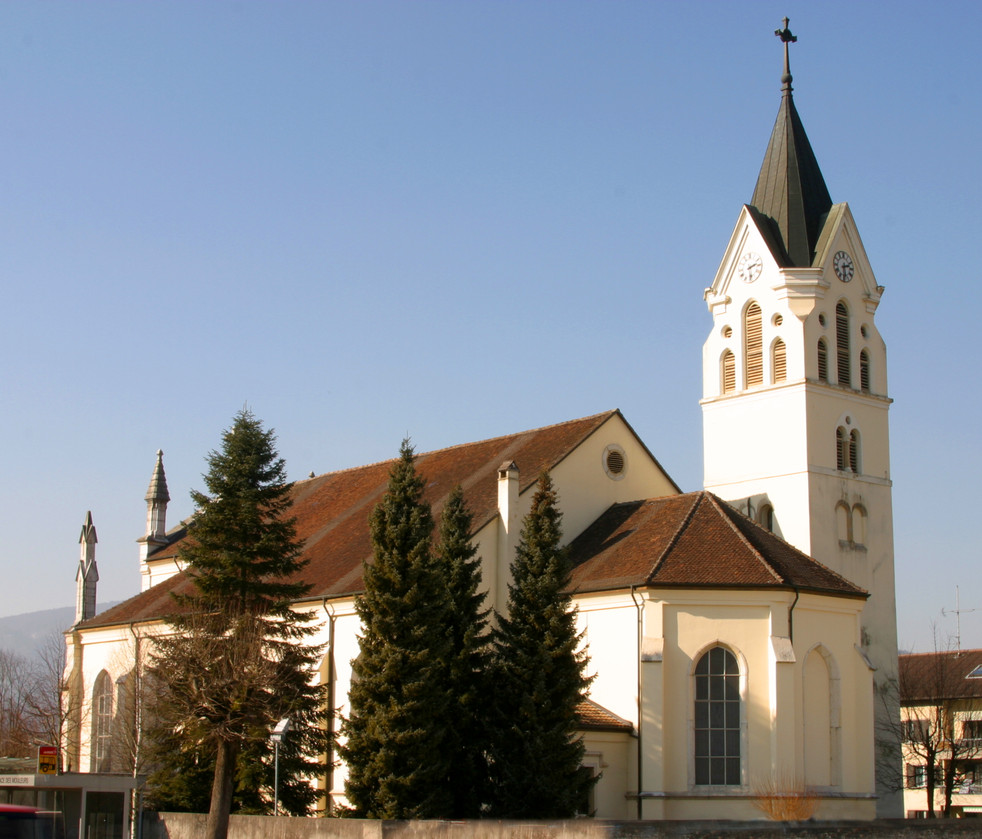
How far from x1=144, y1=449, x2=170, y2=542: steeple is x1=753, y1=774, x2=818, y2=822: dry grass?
103 ft

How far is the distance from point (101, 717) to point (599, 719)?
21.2m

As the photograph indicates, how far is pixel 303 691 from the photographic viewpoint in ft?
107

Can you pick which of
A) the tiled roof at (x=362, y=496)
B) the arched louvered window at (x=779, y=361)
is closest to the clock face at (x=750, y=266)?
the arched louvered window at (x=779, y=361)

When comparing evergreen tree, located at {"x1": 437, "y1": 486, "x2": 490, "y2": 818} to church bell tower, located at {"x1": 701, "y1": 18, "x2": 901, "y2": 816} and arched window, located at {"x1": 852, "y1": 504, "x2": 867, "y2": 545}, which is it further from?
arched window, located at {"x1": 852, "y1": 504, "x2": 867, "y2": 545}

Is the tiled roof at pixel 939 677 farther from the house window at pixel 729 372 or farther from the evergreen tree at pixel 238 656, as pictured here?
the evergreen tree at pixel 238 656

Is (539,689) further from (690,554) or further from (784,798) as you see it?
(690,554)

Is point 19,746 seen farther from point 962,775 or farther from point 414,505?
point 962,775

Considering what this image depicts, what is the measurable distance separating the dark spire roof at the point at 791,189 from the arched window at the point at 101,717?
27635 millimetres

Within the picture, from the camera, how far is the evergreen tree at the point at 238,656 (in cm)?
3145

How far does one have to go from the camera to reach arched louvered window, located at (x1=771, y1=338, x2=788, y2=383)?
141 ft

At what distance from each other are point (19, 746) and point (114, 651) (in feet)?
25.8

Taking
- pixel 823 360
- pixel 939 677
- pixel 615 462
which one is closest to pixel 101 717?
pixel 615 462

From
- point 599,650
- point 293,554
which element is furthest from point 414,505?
point 599,650

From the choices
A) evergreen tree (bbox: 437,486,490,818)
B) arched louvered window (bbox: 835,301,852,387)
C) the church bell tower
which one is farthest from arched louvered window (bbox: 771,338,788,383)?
evergreen tree (bbox: 437,486,490,818)
